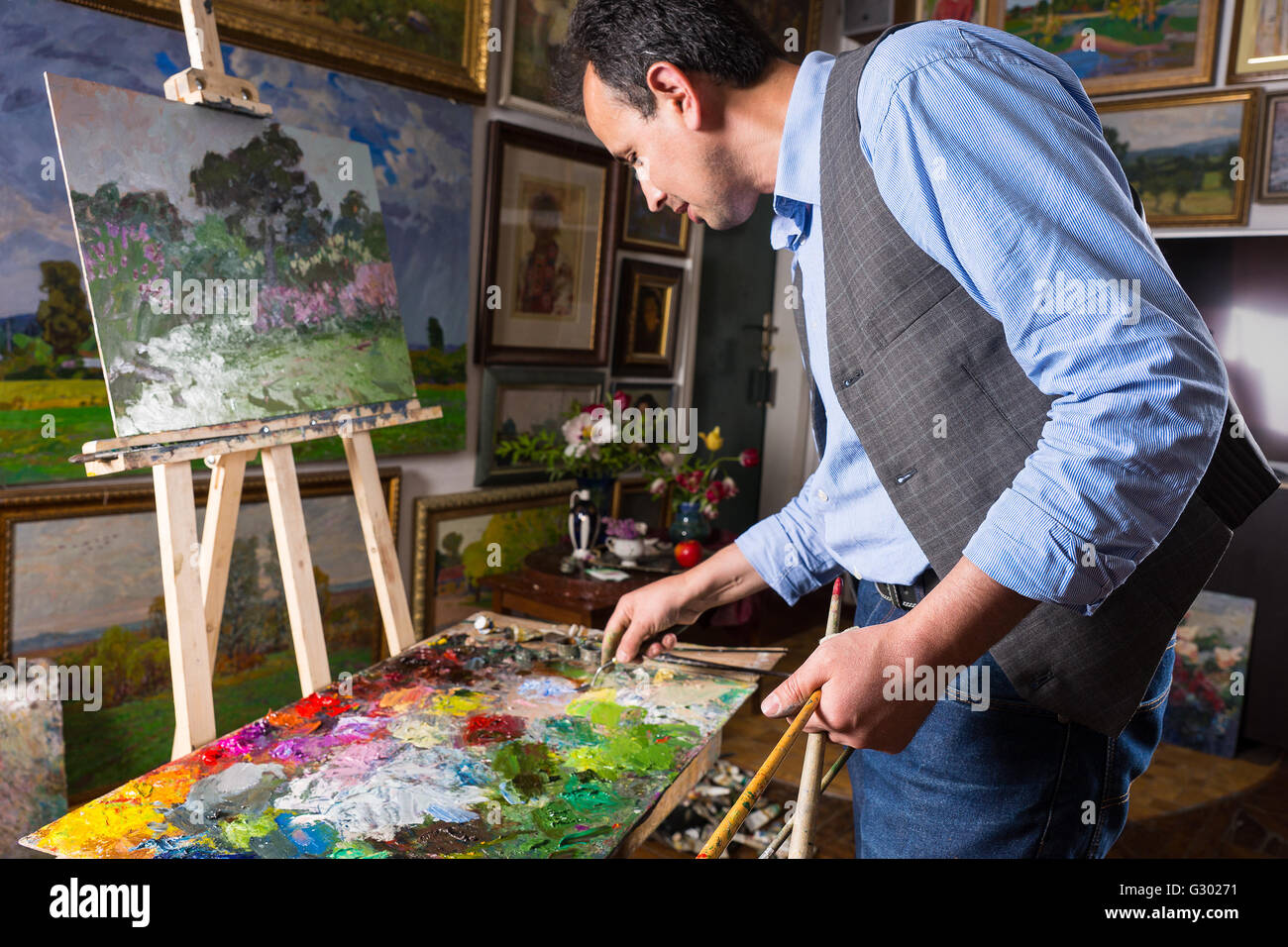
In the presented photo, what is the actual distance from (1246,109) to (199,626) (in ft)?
13.8

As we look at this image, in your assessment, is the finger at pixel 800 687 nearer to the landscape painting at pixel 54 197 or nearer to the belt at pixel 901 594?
the belt at pixel 901 594

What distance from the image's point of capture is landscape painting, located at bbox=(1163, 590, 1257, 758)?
3.64 metres

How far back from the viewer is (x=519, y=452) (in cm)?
357

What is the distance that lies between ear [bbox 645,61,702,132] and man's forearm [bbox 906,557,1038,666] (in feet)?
2.23

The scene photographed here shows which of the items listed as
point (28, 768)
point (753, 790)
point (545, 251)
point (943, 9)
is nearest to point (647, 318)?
point (545, 251)

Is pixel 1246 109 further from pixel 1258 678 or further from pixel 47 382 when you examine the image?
pixel 47 382

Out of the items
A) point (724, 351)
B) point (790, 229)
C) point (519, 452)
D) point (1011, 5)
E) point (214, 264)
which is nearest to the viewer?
point (790, 229)

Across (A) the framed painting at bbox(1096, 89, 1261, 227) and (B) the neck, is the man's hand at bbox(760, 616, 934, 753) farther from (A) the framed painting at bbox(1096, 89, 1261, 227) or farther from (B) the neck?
(A) the framed painting at bbox(1096, 89, 1261, 227)

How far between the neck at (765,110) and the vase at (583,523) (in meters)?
2.26

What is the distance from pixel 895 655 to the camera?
2.91 ft

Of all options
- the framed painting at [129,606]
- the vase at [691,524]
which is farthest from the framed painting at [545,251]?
the framed painting at [129,606]

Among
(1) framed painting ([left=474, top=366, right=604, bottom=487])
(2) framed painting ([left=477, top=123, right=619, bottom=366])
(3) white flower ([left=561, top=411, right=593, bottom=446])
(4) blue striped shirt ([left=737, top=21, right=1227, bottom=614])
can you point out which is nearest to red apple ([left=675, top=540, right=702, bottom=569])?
(3) white flower ([left=561, top=411, right=593, bottom=446])

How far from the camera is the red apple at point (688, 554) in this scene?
3422 mm

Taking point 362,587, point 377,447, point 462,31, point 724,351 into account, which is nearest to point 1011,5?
point 724,351
